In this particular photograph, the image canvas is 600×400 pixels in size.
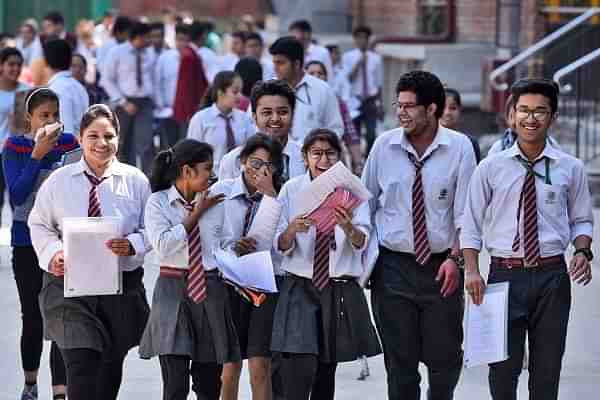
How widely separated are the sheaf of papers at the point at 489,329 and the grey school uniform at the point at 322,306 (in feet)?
2.05

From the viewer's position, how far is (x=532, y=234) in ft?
23.6

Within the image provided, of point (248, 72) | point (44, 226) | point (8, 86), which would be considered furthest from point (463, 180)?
point (8, 86)

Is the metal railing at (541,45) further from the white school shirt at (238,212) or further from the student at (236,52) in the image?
the white school shirt at (238,212)

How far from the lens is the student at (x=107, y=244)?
7.40 m

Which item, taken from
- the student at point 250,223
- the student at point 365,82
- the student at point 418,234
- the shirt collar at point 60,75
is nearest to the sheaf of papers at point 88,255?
the student at point 250,223

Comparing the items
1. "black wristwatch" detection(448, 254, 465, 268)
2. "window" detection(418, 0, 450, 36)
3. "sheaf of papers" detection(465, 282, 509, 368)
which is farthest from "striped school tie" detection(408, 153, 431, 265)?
"window" detection(418, 0, 450, 36)

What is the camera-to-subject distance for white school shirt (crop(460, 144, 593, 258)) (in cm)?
722

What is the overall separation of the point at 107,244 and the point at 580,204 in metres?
2.16

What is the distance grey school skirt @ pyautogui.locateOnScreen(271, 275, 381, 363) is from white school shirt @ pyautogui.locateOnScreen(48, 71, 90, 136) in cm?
430

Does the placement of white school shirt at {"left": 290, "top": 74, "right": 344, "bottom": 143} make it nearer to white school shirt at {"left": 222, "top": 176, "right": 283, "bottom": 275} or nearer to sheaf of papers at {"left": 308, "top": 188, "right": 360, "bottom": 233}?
white school shirt at {"left": 222, "top": 176, "right": 283, "bottom": 275}

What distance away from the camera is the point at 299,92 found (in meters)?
10.6

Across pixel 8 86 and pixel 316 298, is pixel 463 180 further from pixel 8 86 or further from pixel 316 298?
pixel 8 86

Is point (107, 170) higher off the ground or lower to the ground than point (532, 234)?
higher

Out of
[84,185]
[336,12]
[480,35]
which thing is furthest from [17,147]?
[336,12]
